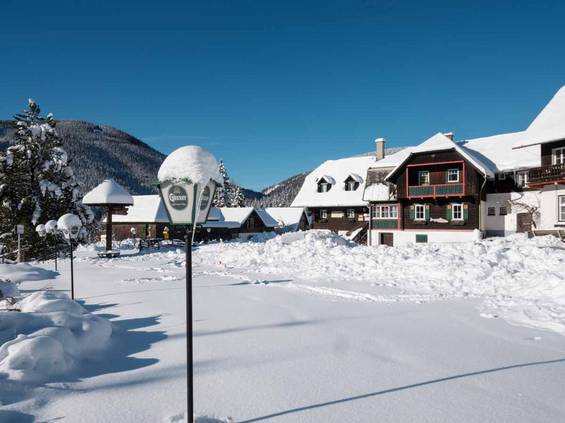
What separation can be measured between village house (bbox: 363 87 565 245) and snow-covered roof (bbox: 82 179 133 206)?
2054cm

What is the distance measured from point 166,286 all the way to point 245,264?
6.24 meters

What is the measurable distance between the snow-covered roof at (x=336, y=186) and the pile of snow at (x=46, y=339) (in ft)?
106

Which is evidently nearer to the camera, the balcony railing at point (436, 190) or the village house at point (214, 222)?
the balcony railing at point (436, 190)

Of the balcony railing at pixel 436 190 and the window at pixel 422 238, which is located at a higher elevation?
the balcony railing at pixel 436 190

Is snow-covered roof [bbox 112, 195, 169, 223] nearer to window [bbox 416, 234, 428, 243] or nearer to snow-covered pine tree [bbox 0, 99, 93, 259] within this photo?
snow-covered pine tree [bbox 0, 99, 93, 259]

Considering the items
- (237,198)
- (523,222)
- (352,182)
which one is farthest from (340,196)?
(237,198)

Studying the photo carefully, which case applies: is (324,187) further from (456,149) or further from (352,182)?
(456,149)

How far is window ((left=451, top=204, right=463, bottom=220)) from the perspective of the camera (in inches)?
1043

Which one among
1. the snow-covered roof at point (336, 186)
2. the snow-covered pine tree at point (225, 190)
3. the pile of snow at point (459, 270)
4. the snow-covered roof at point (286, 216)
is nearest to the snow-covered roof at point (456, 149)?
the pile of snow at point (459, 270)

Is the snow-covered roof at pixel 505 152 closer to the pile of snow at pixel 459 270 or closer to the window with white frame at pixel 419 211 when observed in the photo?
the window with white frame at pixel 419 211

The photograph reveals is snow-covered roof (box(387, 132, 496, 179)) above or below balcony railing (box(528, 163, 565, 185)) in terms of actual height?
above

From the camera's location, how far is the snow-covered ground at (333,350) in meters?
4.10

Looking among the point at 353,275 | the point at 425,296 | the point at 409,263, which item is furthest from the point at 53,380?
the point at 409,263

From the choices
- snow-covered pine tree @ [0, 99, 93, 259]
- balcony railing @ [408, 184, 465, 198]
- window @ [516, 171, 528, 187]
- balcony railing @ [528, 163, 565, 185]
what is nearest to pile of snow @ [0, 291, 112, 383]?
snow-covered pine tree @ [0, 99, 93, 259]
